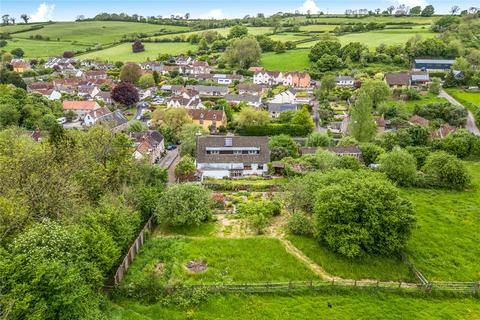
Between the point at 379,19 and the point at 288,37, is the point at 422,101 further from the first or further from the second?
the point at 379,19

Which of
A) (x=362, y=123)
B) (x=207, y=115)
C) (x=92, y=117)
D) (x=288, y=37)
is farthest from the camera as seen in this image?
(x=288, y=37)

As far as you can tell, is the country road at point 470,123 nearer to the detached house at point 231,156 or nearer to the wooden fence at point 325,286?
the detached house at point 231,156

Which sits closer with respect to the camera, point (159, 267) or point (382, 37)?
point (159, 267)

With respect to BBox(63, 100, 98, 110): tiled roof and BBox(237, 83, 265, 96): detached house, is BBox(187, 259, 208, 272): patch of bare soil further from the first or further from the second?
BBox(237, 83, 265, 96): detached house

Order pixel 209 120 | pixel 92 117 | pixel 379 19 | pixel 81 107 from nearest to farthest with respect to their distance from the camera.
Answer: pixel 209 120, pixel 92 117, pixel 81 107, pixel 379 19

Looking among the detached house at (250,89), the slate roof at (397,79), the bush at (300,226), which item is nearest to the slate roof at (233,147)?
the bush at (300,226)

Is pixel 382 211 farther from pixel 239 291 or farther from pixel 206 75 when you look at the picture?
pixel 206 75

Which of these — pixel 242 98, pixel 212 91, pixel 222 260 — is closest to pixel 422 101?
pixel 242 98
